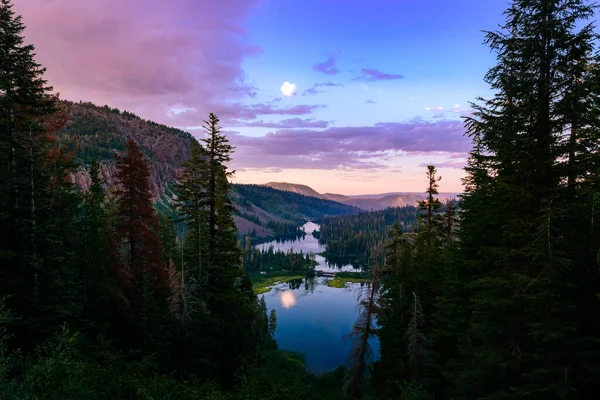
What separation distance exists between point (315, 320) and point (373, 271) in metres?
65.9

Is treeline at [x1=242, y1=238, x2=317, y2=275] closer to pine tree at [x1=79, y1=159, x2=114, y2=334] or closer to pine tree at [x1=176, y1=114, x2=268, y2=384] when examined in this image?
pine tree at [x1=176, y1=114, x2=268, y2=384]

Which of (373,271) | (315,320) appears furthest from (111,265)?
(315,320)

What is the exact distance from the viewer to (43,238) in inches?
666

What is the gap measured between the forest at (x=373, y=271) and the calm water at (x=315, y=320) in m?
19.8

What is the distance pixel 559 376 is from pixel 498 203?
20.9 feet

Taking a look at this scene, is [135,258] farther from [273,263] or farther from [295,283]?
[273,263]

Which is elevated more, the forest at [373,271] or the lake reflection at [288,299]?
the forest at [373,271]

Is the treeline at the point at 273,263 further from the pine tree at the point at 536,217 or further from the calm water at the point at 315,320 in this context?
the pine tree at the point at 536,217

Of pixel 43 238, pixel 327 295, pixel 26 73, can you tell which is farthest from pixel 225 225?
pixel 327 295

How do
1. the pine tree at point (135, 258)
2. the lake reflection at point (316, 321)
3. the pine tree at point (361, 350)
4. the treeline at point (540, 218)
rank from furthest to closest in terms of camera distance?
the lake reflection at point (316, 321) < the pine tree at point (135, 258) < the pine tree at point (361, 350) < the treeline at point (540, 218)

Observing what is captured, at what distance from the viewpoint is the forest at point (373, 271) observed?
37.6 feet

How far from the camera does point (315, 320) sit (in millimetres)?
84500

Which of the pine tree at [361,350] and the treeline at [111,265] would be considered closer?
the treeline at [111,265]

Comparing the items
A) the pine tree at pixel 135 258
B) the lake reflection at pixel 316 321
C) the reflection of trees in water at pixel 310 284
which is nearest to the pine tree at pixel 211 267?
the pine tree at pixel 135 258
